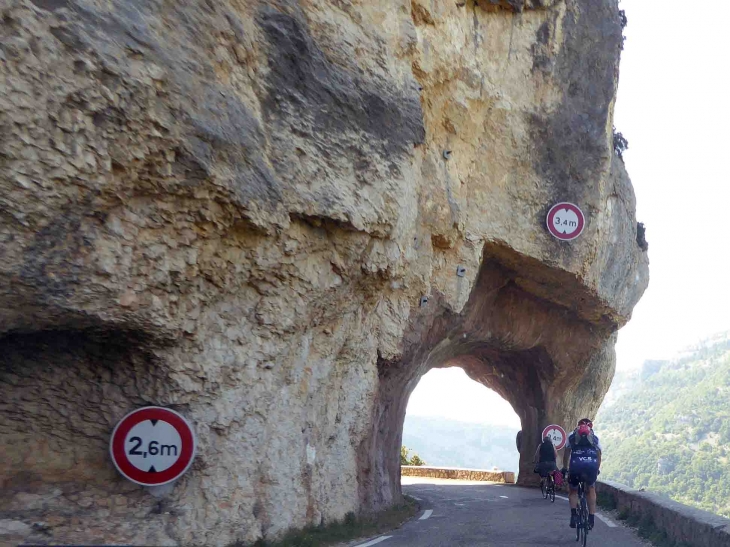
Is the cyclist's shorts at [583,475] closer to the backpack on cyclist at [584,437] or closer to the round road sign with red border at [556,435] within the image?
the backpack on cyclist at [584,437]

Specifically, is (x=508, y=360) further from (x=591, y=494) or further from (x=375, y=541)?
(x=375, y=541)

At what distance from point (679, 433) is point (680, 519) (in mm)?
103437

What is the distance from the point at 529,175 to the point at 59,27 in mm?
10833

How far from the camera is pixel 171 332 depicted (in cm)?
728

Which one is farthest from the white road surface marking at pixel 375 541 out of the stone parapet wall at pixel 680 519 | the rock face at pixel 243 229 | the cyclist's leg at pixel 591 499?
the stone parapet wall at pixel 680 519

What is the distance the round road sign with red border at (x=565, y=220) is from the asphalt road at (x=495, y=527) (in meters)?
5.78

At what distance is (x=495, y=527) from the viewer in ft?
34.1

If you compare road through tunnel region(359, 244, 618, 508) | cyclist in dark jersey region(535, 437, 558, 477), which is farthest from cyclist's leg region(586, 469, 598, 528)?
cyclist in dark jersey region(535, 437, 558, 477)

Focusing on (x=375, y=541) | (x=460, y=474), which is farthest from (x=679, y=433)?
(x=375, y=541)

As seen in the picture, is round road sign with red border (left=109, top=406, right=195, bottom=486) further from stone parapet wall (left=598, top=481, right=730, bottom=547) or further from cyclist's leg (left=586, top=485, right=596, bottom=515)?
stone parapet wall (left=598, top=481, right=730, bottom=547)

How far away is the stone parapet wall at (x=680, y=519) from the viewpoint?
7.12 m

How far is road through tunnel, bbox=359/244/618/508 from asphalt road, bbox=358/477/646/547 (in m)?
1.26

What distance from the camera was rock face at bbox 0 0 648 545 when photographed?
6098mm

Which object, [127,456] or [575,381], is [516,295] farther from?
[127,456]
